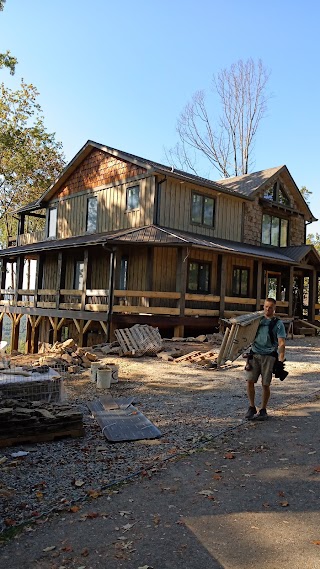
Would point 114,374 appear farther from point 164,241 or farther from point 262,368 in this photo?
point 164,241

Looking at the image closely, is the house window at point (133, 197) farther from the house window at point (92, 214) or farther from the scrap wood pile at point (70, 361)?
the scrap wood pile at point (70, 361)

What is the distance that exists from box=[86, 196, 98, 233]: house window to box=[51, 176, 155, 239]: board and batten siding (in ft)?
0.68

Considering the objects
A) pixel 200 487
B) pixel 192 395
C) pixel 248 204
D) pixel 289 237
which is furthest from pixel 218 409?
pixel 289 237

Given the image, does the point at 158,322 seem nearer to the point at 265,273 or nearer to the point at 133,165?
the point at 133,165

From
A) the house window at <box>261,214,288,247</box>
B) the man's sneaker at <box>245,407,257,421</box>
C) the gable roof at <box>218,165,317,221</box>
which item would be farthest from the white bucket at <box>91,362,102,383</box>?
the house window at <box>261,214,288,247</box>

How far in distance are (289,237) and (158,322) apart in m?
11.8

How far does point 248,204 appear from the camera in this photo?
22359 mm

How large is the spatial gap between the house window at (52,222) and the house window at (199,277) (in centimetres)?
855

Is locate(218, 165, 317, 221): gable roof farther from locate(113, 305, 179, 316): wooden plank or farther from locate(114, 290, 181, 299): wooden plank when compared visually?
locate(113, 305, 179, 316): wooden plank

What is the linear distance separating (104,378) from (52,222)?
56.2 ft

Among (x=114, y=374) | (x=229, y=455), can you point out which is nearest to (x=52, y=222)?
(x=114, y=374)

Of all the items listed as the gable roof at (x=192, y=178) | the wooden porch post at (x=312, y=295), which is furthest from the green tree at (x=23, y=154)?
the wooden porch post at (x=312, y=295)

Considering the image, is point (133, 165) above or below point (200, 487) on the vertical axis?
above

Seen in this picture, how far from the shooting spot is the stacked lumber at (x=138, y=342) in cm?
1298
